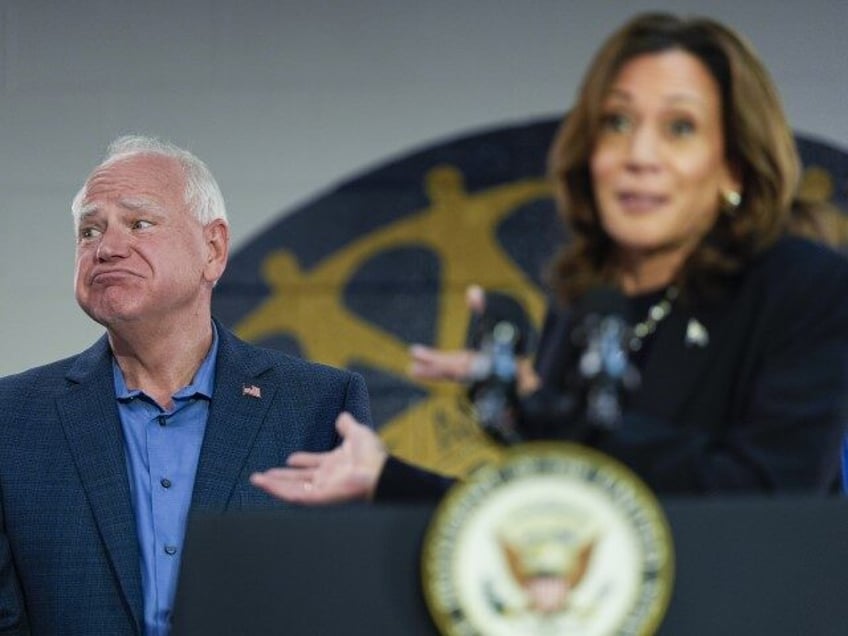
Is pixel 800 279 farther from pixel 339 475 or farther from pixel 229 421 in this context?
pixel 229 421

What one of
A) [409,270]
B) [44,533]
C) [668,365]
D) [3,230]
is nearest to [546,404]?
[668,365]

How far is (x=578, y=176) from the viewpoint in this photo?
68.4 inches

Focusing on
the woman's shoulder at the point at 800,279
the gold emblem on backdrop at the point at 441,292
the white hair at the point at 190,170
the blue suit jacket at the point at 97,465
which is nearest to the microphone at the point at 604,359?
the woman's shoulder at the point at 800,279

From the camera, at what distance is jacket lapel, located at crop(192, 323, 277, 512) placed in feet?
8.28

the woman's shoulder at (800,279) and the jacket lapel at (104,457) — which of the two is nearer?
the woman's shoulder at (800,279)

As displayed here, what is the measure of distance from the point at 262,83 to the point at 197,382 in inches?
70.0

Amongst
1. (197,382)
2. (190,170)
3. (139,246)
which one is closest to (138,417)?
(197,382)

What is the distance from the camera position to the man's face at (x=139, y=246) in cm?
256

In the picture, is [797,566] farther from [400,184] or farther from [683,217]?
[400,184]

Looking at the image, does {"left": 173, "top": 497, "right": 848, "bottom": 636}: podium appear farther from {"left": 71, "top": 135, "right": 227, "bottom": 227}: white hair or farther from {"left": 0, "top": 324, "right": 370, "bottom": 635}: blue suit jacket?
{"left": 71, "top": 135, "right": 227, "bottom": 227}: white hair

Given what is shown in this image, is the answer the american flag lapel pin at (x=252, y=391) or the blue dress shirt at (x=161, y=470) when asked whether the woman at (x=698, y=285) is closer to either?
the blue dress shirt at (x=161, y=470)

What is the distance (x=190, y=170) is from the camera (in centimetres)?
272

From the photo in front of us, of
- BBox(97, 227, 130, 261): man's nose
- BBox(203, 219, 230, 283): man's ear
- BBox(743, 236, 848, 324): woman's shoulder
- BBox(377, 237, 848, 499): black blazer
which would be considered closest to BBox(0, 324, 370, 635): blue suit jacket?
BBox(203, 219, 230, 283): man's ear

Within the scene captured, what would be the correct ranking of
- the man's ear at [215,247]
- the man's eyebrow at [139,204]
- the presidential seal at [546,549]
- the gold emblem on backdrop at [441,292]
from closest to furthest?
the presidential seal at [546,549] < the man's eyebrow at [139,204] < the man's ear at [215,247] < the gold emblem on backdrop at [441,292]
